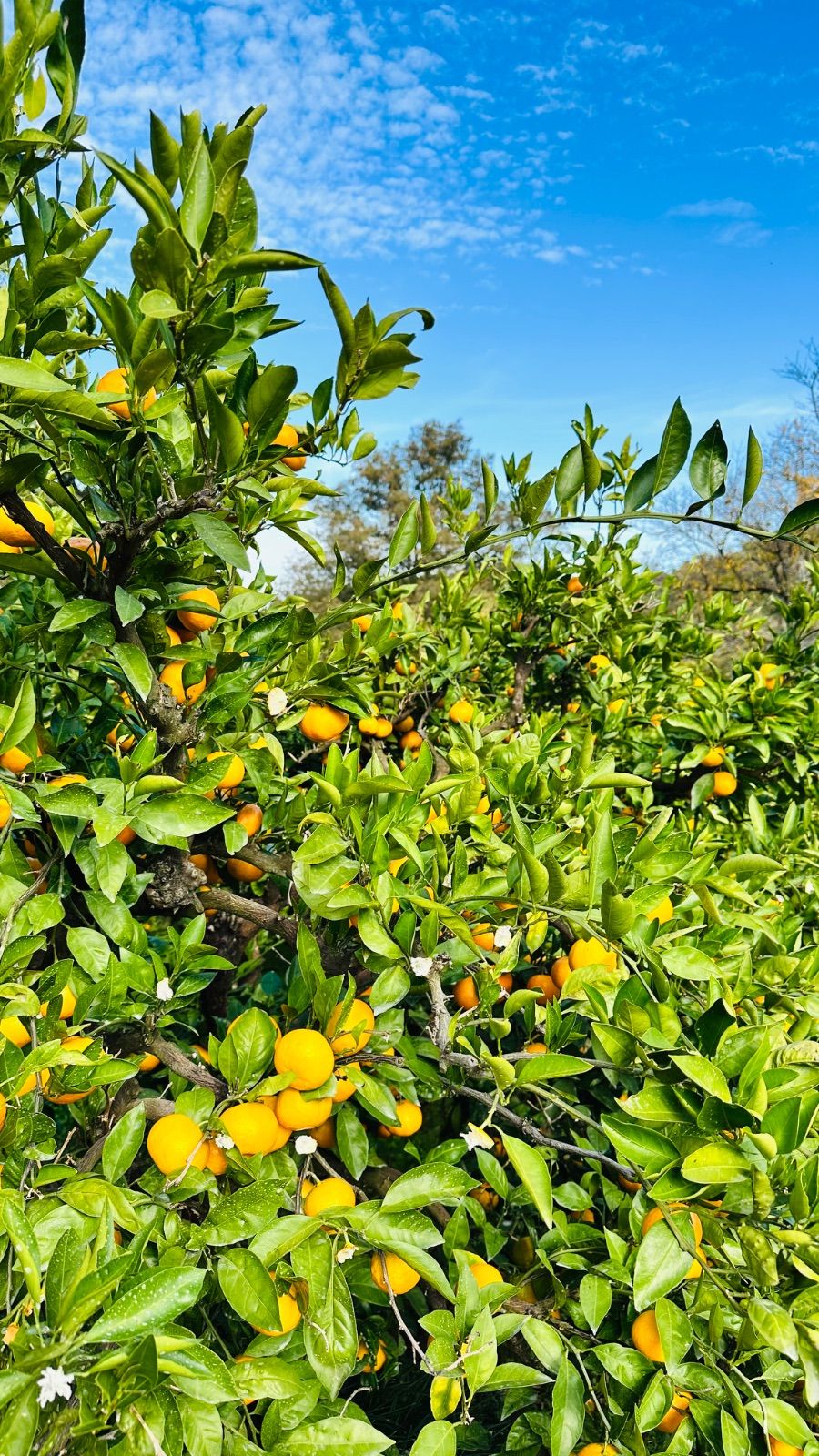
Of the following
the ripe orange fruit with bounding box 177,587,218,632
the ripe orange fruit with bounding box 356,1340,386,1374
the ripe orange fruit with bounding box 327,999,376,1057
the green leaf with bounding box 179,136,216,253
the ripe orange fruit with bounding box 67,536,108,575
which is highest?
the green leaf with bounding box 179,136,216,253

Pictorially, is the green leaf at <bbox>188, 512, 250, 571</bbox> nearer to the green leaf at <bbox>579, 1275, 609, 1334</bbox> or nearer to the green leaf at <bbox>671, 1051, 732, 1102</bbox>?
the green leaf at <bbox>671, 1051, 732, 1102</bbox>

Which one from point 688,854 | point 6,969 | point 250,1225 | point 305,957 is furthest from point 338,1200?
point 688,854

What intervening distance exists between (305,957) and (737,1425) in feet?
1.77

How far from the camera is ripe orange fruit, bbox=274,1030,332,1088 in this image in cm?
74

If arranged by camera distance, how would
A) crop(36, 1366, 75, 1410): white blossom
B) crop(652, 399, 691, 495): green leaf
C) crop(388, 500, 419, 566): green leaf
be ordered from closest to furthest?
crop(36, 1366, 75, 1410): white blossom < crop(652, 399, 691, 495): green leaf < crop(388, 500, 419, 566): green leaf

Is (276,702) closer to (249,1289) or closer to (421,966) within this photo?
(421,966)

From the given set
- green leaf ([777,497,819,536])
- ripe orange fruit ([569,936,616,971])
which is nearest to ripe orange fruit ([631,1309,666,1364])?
ripe orange fruit ([569,936,616,971])

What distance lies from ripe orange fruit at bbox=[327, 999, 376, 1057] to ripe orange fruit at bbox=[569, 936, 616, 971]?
0.80 ft

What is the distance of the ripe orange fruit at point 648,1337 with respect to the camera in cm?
74

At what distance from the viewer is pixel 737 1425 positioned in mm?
710

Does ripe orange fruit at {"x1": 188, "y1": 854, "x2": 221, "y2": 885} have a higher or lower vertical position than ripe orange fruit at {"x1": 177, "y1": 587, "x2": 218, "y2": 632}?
lower

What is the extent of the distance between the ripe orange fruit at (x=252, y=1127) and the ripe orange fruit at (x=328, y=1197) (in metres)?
0.07

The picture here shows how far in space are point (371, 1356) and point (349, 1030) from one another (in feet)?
1.61

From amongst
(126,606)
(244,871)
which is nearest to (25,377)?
(126,606)
